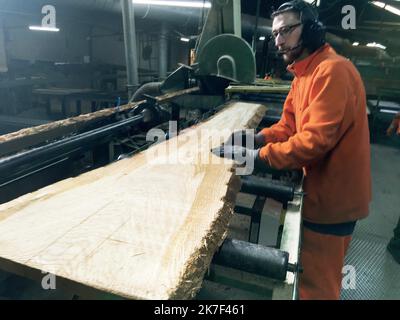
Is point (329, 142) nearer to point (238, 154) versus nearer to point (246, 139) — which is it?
point (238, 154)

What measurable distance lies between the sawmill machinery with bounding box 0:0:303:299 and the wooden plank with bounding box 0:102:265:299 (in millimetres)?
132

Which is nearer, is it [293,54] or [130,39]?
[293,54]

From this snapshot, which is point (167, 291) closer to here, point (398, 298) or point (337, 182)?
point (337, 182)

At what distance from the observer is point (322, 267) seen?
151 cm

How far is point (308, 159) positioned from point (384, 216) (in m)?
2.15

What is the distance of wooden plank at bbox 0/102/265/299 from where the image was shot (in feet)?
2.14

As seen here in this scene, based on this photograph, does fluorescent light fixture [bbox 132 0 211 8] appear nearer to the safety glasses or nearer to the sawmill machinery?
the sawmill machinery

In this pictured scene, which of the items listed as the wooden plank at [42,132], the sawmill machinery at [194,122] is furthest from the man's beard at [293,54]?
the wooden plank at [42,132]

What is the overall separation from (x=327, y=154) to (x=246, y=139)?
46 cm

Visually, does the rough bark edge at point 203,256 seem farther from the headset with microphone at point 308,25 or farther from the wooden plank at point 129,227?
the headset with microphone at point 308,25

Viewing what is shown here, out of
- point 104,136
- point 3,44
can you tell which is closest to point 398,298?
point 104,136

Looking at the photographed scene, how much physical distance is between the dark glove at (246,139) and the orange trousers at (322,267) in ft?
1.81

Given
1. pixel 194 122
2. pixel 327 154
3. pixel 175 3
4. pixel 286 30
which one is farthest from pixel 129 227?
pixel 175 3

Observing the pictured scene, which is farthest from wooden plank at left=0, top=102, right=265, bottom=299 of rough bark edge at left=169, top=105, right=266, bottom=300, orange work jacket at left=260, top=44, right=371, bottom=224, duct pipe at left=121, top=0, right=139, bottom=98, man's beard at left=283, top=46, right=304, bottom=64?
duct pipe at left=121, top=0, right=139, bottom=98
